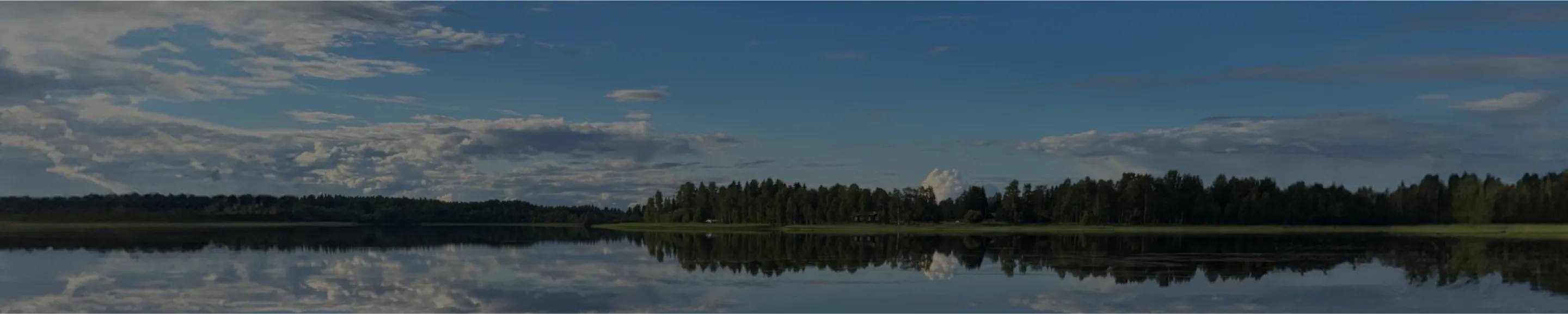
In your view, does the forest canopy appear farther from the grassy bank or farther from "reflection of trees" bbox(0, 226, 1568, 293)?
"reflection of trees" bbox(0, 226, 1568, 293)

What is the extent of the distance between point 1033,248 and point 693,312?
36184 mm

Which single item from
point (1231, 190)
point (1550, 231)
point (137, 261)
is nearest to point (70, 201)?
point (137, 261)

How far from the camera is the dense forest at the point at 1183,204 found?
121 m

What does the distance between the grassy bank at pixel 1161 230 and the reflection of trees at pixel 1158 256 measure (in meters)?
22.2

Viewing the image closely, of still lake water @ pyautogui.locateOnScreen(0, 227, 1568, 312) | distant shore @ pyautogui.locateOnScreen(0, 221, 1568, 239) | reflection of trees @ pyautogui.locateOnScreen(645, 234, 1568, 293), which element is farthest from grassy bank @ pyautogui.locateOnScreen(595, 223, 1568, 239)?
still lake water @ pyautogui.locateOnScreen(0, 227, 1568, 312)

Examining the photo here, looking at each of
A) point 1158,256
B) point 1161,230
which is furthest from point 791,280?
point 1161,230

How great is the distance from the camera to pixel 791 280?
3212 centimetres

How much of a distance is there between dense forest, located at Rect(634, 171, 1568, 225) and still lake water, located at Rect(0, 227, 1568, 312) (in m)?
67.6

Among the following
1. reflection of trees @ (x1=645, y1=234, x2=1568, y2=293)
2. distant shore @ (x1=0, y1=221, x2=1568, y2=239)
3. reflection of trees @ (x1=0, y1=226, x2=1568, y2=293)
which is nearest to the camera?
reflection of trees @ (x1=645, y1=234, x2=1568, y2=293)

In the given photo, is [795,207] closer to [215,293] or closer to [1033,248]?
[1033,248]

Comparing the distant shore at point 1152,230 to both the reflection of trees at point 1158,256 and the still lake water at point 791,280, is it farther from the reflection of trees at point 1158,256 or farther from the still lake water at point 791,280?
the still lake water at point 791,280

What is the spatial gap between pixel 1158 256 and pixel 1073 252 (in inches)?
213

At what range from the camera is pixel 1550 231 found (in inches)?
3521

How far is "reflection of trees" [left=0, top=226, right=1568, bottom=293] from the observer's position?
3550cm
